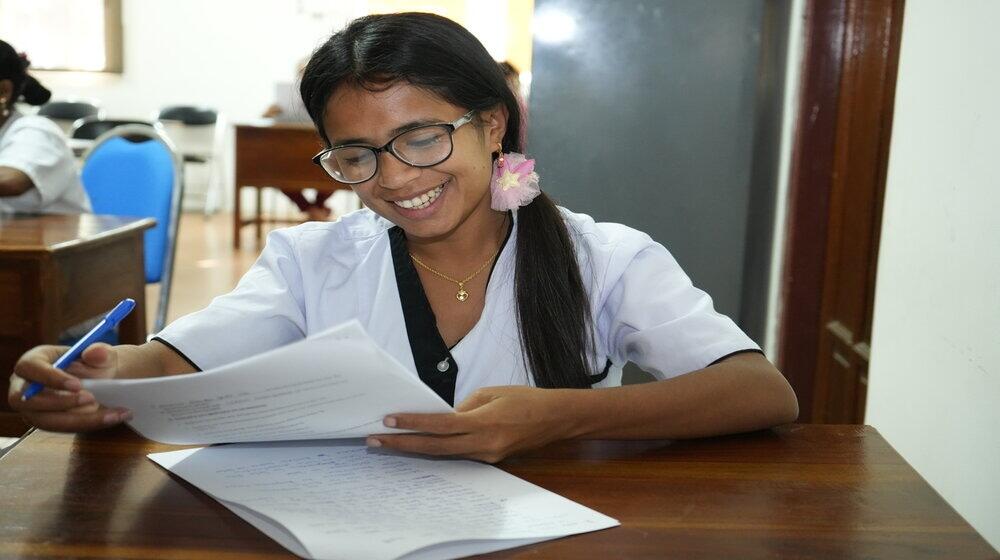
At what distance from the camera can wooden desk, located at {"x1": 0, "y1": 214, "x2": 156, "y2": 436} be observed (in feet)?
6.79

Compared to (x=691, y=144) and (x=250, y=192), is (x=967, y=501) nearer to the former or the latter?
(x=691, y=144)

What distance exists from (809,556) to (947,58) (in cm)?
109

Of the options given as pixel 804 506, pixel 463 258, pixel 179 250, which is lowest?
pixel 179 250

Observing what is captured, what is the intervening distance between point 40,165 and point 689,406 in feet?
7.49

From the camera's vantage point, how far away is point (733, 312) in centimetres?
264

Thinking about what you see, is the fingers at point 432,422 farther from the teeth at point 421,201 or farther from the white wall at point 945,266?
the white wall at point 945,266

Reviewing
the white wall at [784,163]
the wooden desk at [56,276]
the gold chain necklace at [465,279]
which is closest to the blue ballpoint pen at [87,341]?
the gold chain necklace at [465,279]

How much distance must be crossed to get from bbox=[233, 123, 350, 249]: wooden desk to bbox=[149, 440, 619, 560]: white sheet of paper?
5.37 meters

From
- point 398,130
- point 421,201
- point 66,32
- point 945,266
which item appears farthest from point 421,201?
point 66,32

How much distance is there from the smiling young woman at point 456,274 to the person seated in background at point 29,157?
1.71m

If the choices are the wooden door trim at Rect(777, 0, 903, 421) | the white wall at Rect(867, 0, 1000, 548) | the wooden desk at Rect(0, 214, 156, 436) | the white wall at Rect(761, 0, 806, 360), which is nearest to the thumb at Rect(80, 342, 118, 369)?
the white wall at Rect(867, 0, 1000, 548)

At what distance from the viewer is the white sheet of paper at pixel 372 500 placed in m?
0.73

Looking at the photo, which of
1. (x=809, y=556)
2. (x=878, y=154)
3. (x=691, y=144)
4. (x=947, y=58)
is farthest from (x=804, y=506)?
(x=691, y=144)

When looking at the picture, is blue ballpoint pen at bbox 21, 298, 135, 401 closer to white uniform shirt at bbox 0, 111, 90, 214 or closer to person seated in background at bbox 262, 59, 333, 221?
white uniform shirt at bbox 0, 111, 90, 214
